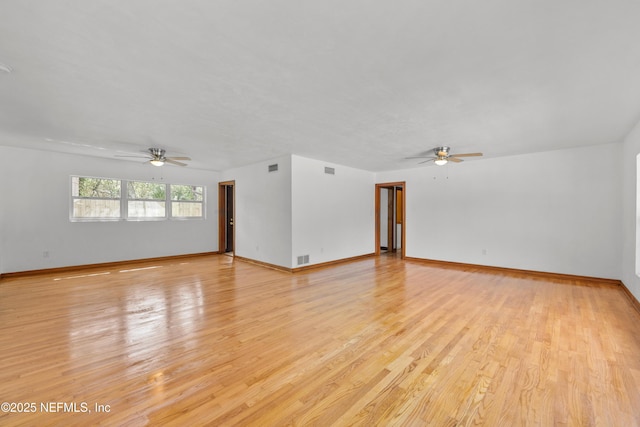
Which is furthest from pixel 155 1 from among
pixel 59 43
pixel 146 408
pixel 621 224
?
pixel 621 224

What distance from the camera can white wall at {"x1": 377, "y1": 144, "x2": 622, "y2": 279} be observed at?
4613 mm

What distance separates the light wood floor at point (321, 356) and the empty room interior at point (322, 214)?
22 millimetres

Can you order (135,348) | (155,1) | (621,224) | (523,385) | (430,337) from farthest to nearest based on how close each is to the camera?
(621,224), (430,337), (135,348), (523,385), (155,1)

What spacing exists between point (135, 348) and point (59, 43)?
8.31 ft

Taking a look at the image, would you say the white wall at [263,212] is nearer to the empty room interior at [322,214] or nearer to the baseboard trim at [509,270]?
the empty room interior at [322,214]

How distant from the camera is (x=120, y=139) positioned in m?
4.39

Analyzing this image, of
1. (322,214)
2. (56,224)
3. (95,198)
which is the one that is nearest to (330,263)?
(322,214)

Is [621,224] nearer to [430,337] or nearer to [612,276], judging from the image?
[612,276]

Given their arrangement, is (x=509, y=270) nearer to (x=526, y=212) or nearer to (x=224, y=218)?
(x=526, y=212)

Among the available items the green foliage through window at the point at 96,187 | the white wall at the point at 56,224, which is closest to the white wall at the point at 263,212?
the white wall at the point at 56,224

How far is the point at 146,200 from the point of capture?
6.68 metres

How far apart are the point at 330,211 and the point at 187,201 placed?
4178mm

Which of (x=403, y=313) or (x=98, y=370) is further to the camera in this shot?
(x=403, y=313)

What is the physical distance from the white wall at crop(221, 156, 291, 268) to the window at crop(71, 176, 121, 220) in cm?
274
